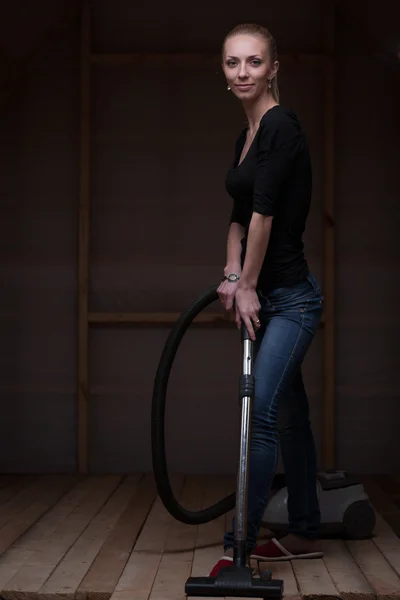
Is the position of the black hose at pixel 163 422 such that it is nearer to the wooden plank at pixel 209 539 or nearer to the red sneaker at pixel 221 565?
the wooden plank at pixel 209 539

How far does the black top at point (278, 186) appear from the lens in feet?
8.54

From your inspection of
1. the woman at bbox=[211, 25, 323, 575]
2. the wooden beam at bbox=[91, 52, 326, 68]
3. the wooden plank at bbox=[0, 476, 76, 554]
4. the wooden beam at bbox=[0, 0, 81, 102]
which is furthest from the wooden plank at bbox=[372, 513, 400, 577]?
the wooden beam at bbox=[0, 0, 81, 102]

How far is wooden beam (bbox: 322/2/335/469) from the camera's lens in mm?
5039

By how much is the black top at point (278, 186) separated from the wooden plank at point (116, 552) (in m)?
0.93

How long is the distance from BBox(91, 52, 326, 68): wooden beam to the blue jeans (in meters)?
2.55

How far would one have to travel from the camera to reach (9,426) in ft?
16.8

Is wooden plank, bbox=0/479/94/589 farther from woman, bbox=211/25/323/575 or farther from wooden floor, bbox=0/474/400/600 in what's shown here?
woman, bbox=211/25/323/575

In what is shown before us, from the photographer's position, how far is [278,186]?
2604mm

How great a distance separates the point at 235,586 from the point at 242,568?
64 millimetres

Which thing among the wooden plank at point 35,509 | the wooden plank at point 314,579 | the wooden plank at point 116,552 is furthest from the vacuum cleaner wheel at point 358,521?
the wooden plank at point 35,509

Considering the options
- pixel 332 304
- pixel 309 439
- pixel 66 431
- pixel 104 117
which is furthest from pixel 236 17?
pixel 309 439

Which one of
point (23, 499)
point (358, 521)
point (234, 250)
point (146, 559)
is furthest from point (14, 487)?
point (234, 250)

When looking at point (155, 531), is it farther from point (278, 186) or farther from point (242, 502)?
point (278, 186)

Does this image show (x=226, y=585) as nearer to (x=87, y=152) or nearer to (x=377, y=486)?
(x=377, y=486)
